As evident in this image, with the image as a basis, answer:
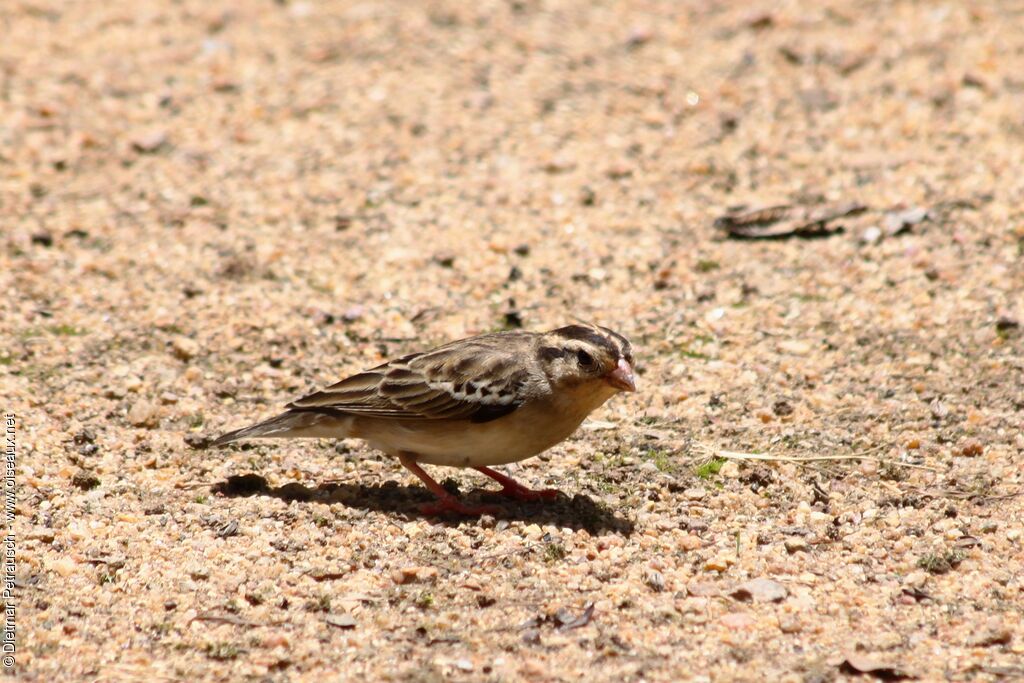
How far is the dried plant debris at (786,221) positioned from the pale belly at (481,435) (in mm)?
3552

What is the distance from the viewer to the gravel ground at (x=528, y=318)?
18.9 ft

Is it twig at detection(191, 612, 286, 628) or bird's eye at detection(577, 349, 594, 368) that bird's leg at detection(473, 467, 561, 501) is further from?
twig at detection(191, 612, 286, 628)

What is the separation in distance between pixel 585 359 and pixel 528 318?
231 cm

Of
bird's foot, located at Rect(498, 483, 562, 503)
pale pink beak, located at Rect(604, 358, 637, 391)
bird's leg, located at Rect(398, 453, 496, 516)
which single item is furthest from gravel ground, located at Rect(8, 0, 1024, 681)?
pale pink beak, located at Rect(604, 358, 637, 391)

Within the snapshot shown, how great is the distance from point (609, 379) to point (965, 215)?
427 centimetres

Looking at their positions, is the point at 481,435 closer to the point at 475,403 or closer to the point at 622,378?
the point at 475,403

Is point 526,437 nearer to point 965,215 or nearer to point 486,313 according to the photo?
point 486,313

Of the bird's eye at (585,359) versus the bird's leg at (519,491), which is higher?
the bird's eye at (585,359)

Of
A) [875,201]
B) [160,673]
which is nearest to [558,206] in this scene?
[875,201]

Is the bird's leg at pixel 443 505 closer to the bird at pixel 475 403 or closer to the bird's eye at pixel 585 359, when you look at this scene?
the bird at pixel 475 403

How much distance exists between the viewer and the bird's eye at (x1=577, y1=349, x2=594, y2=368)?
6.77 m

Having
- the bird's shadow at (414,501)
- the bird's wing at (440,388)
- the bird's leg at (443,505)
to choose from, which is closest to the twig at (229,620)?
the bird's shadow at (414,501)

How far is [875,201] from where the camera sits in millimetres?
10156

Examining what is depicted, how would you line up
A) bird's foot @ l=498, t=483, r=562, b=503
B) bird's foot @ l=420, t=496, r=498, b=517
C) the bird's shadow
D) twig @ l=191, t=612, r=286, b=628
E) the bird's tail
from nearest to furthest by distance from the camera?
twig @ l=191, t=612, r=286, b=628 → the bird's shadow → bird's foot @ l=420, t=496, r=498, b=517 → bird's foot @ l=498, t=483, r=562, b=503 → the bird's tail
